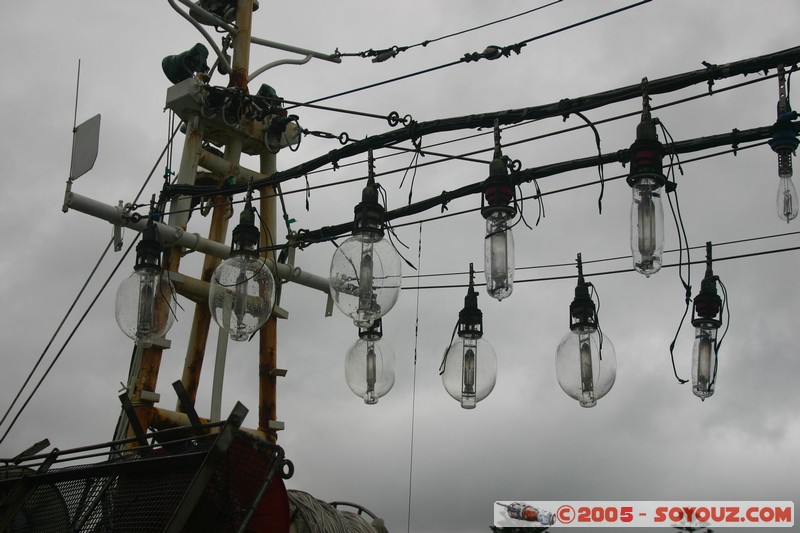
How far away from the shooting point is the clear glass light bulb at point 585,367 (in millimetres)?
7555

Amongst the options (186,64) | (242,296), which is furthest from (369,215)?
(186,64)

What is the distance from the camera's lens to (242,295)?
810 cm

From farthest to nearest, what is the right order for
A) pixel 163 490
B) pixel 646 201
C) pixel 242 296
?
1. pixel 242 296
2. pixel 163 490
3. pixel 646 201

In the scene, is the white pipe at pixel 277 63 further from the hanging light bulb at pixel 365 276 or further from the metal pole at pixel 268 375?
the hanging light bulb at pixel 365 276

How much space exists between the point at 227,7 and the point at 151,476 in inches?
382

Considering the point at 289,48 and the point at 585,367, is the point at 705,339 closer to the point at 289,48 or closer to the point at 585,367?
the point at 585,367

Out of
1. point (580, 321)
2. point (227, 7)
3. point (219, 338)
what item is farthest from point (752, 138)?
point (227, 7)

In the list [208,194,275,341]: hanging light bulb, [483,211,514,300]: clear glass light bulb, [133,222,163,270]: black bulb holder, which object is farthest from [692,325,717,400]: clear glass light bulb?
[133,222,163,270]: black bulb holder

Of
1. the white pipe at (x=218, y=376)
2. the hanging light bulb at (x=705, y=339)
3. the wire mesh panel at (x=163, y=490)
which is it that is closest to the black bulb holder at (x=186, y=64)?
the white pipe at (x=218, y=376)

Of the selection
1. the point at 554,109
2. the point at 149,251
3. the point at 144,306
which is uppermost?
the point at 554,109

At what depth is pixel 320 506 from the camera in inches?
362

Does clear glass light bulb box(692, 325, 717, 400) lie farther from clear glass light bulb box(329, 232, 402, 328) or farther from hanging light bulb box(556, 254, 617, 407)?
clear glass light bulb box(329, 232, 402, 328)

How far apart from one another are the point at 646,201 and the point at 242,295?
3.25 m

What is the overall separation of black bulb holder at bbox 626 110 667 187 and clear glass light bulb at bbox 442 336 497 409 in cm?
211
